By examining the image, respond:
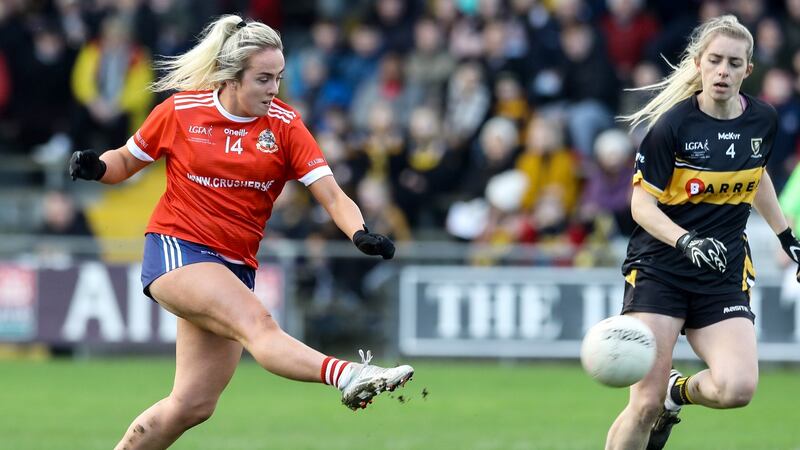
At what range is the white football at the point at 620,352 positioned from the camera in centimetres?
709

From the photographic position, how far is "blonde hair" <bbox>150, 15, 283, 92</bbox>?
7.21 m

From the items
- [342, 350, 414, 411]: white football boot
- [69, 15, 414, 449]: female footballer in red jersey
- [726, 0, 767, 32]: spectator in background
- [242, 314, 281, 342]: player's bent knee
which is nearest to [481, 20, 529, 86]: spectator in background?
[726, 0, 767, 32]: spectator in background

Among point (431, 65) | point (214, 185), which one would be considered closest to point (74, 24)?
point (431, 65)

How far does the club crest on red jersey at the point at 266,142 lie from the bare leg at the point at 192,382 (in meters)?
0.96

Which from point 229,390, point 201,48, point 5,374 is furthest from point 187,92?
point 5,374

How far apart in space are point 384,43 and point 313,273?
3685 millimetres

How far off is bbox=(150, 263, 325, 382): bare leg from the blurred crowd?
9078 mm

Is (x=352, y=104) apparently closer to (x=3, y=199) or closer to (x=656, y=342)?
→ (x=3, y=199)

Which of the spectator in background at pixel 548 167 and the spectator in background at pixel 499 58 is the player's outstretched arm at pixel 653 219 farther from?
the spectator in background at pixel 499 58

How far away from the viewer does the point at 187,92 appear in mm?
7488

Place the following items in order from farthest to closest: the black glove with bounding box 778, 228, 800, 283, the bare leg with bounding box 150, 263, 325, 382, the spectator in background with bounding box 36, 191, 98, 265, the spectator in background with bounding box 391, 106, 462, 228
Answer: the spectator in background with bounding box 391, 106, 462, 228, the spectator in background with bounding box 36, 191, 98, 265, the black glove with bounding box 778, 228, 800, 283, the bare leg with bounding box 150, 263, 325, 382

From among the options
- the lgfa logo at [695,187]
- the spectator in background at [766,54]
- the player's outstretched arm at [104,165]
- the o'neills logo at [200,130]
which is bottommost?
the spectator in background at [766,54]

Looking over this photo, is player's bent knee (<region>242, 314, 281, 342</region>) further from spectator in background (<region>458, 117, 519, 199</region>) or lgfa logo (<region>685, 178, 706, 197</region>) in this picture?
spectator in background (<region>458, 117, 519, 199</region>)

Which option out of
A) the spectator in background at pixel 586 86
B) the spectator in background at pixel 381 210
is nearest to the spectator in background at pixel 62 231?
the spectator in background at pixel 381 210
